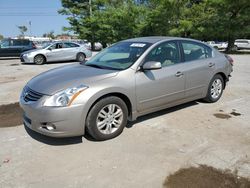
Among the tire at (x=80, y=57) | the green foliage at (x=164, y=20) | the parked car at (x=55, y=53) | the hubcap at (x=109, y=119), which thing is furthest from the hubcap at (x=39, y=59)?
the green foliage at (x=164, y=20)

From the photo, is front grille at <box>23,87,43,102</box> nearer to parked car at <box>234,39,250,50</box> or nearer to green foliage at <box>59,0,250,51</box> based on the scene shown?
green foliage at <box>59,0,250,51</box>

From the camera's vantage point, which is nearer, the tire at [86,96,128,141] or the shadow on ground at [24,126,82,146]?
the tire at [86,96,128,141]

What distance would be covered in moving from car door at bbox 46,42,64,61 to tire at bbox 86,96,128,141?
1153 cm

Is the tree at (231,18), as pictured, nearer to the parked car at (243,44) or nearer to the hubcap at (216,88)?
the parked car at (243,44)

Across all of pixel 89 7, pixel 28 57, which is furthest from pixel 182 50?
pixel 89 7

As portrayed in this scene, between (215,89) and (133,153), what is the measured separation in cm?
314

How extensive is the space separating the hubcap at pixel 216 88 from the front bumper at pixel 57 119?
3383 mm

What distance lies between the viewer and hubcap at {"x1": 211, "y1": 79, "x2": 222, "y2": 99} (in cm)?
575

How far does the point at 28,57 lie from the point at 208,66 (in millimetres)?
11451

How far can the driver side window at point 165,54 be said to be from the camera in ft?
14.8

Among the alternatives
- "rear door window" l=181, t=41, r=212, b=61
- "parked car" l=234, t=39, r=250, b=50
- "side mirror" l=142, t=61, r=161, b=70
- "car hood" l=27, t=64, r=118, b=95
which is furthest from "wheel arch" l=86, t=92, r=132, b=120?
"parked car" l=234, t=39, r=250, b=50

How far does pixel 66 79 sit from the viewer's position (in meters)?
3.89

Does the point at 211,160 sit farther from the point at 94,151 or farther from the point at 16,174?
the point at 16,174

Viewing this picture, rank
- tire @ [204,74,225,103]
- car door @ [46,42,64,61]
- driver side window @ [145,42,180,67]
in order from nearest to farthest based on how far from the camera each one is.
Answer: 1. driver side window @ [145,42,180,67]
2. tire @ [204,74,225,103]
3. car door @ [46,42,64,61]
